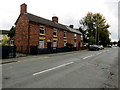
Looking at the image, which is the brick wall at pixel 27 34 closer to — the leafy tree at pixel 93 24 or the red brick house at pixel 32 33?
the red brick house at pixel 32 33

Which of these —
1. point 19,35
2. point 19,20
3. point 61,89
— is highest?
point 19,20

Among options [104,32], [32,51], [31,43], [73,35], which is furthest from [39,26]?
[104,32]

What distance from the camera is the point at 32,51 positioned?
17703mm

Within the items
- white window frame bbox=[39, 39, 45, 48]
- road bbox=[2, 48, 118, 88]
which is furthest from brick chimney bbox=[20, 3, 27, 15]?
road bbox=[2, 48, 118, 88]

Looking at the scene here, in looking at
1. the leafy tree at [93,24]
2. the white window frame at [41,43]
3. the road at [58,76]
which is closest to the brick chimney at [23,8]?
the white window frame at [41,43]

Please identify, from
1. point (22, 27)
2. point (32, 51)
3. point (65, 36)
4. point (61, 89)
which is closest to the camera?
point (61, 89)

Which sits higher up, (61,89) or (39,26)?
(39,26)

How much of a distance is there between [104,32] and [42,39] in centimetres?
3887

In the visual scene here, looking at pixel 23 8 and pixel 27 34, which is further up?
pixel 23 8

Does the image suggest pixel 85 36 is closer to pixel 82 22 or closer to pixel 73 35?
pixel 82 22

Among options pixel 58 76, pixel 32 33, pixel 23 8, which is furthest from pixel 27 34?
pixel 58 76

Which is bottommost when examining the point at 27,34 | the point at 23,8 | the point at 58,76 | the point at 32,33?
the point at 58,76

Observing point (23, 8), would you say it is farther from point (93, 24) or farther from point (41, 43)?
point (93, 24)

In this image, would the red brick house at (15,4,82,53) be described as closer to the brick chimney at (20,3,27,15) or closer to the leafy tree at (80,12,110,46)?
the brick chimney at (20,3,27,15)
